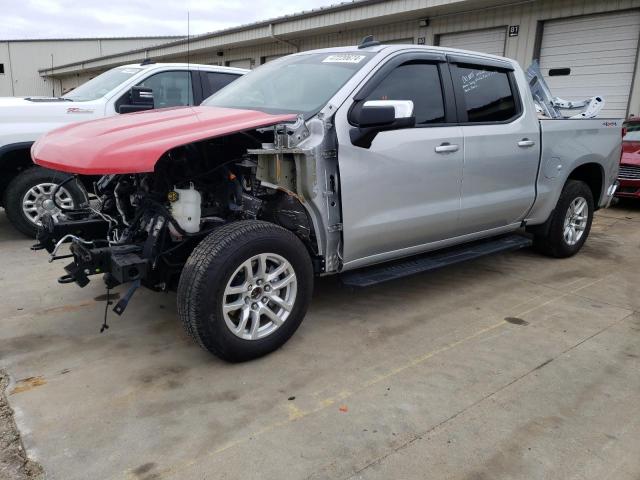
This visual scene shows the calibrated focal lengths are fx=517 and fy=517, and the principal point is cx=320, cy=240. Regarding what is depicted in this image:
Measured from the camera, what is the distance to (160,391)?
288 cm

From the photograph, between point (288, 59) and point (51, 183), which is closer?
point (288, 59)

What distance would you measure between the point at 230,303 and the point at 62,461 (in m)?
1.15

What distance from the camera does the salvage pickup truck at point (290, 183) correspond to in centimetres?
294

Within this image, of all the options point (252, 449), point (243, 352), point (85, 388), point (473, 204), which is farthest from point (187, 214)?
point (473, 204)

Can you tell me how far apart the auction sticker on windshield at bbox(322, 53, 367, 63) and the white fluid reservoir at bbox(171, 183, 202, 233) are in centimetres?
148

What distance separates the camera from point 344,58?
12.5 feet

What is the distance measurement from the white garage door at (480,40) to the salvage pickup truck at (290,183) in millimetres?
6911

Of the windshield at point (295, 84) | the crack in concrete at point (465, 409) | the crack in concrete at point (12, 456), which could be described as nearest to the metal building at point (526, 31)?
the crack in concrete at point (465, 409)

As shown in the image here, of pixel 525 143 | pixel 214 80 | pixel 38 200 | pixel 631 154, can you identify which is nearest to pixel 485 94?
pixel 525 143

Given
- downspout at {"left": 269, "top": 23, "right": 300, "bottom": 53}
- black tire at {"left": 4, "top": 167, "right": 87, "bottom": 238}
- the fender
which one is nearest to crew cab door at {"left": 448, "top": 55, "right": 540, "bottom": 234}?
black tire at {"left": 4, "top": 167, "right": 87, "bottom": 238}

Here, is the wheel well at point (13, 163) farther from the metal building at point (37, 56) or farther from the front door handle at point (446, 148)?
the metal building at point (37, 56)

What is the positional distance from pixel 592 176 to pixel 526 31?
223 inches

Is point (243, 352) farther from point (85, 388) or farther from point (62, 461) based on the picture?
point (62, 461)

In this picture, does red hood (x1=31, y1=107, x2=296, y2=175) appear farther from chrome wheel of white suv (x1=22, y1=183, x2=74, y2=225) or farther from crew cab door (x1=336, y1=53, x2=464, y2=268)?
chrome wheel of white suv (x1=22, y1=183, x2=74, y2=225)
